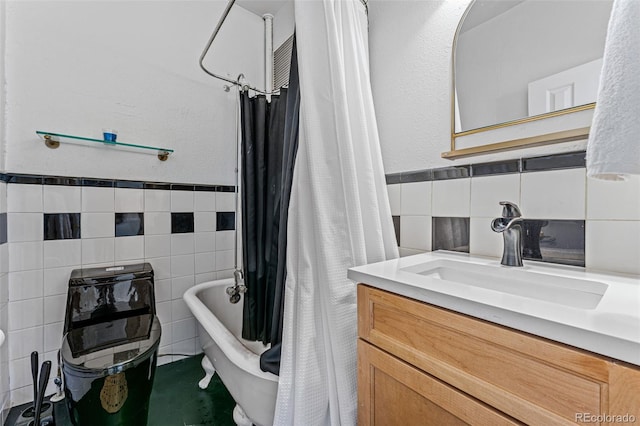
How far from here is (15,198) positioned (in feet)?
4.43

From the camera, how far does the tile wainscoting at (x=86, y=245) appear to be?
4.45 ft

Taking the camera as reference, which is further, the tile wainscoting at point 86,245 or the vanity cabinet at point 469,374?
the tile wainscoting at point 86,245

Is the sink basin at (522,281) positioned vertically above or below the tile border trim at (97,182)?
below

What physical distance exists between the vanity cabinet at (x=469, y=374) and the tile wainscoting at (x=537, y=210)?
530 mm

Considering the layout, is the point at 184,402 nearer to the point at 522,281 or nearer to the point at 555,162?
the point at 522,281

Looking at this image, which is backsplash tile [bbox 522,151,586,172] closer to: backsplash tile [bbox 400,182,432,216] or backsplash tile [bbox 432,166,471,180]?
backsplash tile [bbox 432,166,471,180]

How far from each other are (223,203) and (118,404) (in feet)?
4.12

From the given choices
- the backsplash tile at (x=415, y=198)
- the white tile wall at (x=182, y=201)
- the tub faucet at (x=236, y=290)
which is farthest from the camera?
the white tile wall at (x=182, y=201)

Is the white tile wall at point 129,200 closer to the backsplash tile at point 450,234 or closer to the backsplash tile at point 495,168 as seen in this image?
the backsplash tile at point 450,234

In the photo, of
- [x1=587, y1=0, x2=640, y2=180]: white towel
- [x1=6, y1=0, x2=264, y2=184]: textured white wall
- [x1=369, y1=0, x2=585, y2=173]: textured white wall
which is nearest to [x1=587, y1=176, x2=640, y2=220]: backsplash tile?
[x1=369, y1=0, x2=585, y2=173]: textured white wall

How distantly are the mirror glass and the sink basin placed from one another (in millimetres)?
517

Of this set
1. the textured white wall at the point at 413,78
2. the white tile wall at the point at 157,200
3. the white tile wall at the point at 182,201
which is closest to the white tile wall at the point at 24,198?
the white tile wall at the point at 157,200

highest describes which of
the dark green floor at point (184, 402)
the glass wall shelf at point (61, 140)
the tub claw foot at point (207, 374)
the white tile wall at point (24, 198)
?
the glass wall shelf at point (61, 140)

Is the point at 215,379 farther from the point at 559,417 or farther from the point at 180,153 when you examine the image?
the point at 559,417
